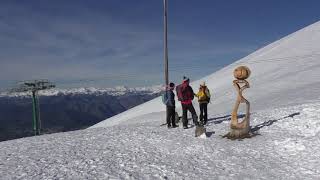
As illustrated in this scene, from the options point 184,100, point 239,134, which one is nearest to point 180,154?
point 239,134

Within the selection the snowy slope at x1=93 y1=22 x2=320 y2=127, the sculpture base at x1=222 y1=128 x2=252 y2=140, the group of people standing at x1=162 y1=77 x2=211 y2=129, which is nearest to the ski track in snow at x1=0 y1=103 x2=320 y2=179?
Result: the sculpture base at x1=222 y1=128 x2=252 y2=140

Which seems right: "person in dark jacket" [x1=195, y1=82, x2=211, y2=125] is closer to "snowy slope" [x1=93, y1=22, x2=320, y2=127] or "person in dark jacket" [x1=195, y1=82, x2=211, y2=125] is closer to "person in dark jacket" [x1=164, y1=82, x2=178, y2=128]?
"person in dark jacket" [x1=164, y1=82, x2=178, y2=128]

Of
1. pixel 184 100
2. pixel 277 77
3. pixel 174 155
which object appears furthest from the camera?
pixel 277 77

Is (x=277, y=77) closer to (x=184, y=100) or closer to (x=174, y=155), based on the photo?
(x=184, y=100)

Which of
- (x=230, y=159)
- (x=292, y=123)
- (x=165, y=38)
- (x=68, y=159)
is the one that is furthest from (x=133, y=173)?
(x=165, y=38)

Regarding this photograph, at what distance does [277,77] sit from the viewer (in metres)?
56.4

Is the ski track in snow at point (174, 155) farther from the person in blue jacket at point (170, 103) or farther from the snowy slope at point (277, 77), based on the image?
the snowy slope at point (277, 77)

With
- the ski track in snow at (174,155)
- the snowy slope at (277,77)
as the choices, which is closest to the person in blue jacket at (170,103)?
the ski track in snow at (174,155)

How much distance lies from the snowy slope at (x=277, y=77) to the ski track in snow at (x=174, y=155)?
20.9 metres

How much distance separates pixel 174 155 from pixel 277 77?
4664 centimetres

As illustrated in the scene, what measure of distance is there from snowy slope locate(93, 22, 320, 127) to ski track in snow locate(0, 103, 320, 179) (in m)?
20.9

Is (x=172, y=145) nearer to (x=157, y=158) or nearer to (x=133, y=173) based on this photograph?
(x=157, y=158)

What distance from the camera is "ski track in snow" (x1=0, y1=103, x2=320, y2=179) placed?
35.9 feet

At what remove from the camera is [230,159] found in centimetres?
1239
